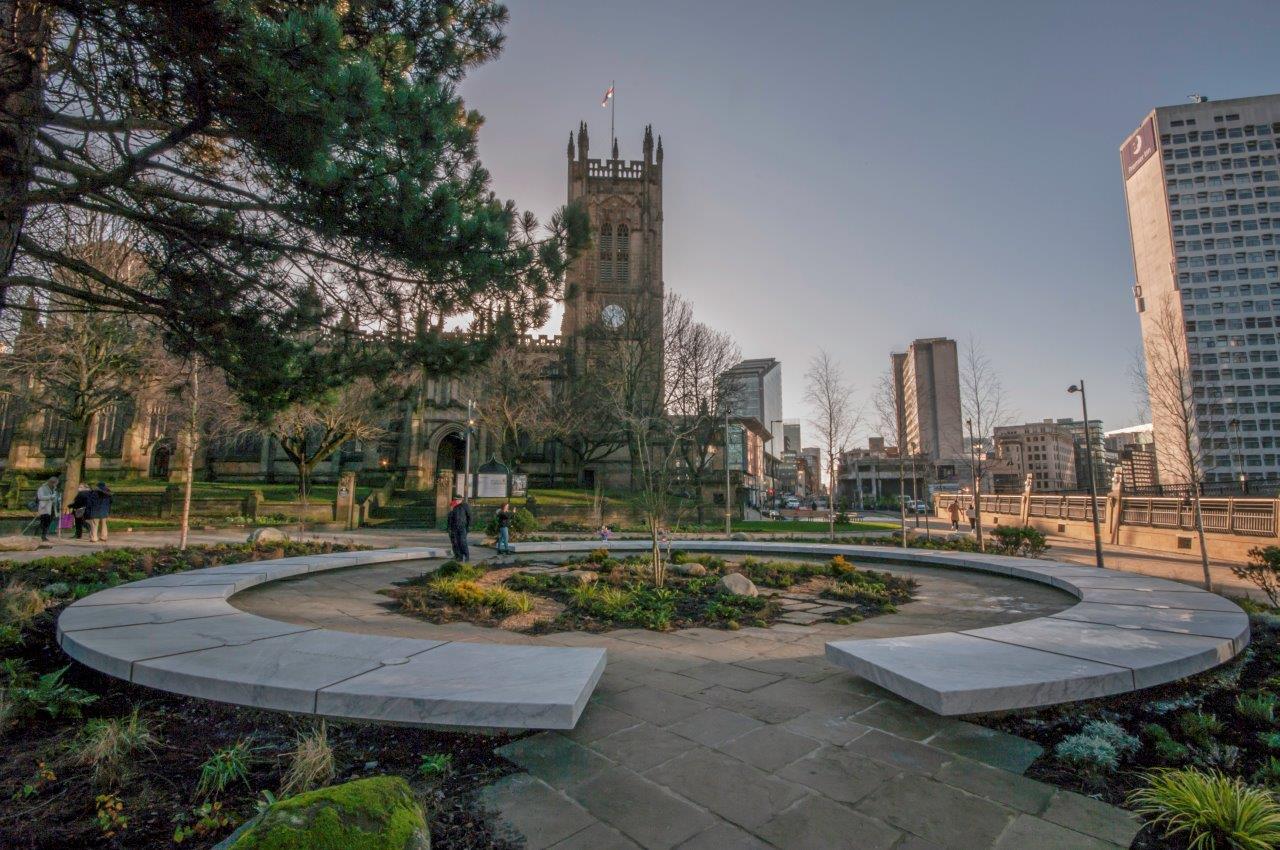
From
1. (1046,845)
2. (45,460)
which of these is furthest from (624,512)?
(45,460)

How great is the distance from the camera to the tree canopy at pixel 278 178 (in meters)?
4.93

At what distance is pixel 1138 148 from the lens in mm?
92688

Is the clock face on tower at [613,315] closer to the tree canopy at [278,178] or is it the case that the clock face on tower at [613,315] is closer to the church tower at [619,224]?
the church tower at [619,224]

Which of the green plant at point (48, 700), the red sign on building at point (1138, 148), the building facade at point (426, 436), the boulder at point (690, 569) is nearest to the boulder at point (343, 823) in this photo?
the green plant at point (48, 700)

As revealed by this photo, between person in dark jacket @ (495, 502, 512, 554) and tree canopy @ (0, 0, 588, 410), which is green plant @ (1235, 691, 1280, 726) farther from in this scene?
person in dark jacket @ (495, 502, 512, 554)

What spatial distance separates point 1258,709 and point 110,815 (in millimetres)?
6010

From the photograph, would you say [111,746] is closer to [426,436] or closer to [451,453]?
[426,436]

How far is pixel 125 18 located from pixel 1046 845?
829 cm

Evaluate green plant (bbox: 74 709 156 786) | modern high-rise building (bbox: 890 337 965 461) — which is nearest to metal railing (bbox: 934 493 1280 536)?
modern high-rise building (bbox: 890 337 965 461)

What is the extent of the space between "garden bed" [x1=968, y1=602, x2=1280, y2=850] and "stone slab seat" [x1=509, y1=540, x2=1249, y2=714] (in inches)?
5.7

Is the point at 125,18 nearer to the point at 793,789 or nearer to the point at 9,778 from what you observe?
the point at 9,778

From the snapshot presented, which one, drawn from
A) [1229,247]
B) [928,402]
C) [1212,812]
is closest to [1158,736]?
[1212,812]

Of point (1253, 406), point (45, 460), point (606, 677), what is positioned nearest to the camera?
point (606, 677)

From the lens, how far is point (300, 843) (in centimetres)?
181
